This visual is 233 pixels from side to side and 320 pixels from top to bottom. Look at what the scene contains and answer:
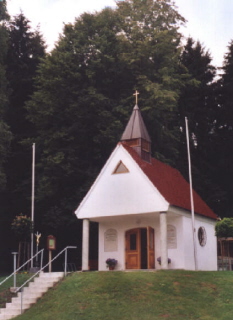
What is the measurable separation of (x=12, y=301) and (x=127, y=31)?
24831 mm

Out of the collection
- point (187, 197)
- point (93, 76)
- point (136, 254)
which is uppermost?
point (93, 76)

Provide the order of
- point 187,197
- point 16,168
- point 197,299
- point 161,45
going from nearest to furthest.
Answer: point 197,299 → point 187,197 → point 161,45 → point 16,168

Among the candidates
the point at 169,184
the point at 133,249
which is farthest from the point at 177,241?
the point at 169,184

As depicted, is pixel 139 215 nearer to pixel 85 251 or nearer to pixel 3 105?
pixel 85 251

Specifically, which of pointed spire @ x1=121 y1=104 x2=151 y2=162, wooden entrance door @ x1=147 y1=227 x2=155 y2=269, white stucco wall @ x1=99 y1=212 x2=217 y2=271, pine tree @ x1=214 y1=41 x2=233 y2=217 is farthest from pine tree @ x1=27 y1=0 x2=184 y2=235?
wooden entrance door @ x1=147 y1=227 x2=155 y2=269

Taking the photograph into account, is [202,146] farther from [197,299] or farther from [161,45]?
[197,299]

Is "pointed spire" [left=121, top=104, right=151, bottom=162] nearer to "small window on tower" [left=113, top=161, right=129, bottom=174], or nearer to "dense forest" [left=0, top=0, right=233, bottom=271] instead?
"small window on tower" [left=113, top=161, right=129, bottom=174]

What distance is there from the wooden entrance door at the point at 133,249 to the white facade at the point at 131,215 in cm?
16

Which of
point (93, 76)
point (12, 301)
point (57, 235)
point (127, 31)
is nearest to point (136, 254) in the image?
point (12, 301)

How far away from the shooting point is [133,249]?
2752cm

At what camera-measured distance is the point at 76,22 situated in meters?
39.5

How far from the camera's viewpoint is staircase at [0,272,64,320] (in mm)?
20422

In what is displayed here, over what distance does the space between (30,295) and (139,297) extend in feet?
16.6

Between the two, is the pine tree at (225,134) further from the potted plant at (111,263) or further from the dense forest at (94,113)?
the potted plant at (111,263)
